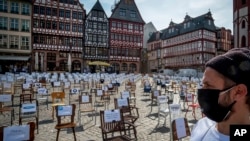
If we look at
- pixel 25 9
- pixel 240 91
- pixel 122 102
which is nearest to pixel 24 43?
pixel 25 9

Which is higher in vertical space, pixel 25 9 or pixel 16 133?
pixel 25 9

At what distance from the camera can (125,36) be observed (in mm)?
53875

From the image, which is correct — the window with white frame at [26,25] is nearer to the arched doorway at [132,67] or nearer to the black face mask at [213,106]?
the arched doorway at [132,67]

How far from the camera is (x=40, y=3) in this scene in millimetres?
43594

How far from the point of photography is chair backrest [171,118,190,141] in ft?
15.2

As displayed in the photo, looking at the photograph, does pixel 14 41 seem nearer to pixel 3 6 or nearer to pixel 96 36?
pixel 3 6

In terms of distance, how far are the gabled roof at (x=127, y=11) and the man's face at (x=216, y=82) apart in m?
51.7

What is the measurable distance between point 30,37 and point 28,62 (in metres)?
4.69

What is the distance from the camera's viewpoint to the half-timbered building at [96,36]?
159 ft

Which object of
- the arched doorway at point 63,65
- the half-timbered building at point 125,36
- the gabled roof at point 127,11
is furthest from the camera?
the gabled roof at point 127,11

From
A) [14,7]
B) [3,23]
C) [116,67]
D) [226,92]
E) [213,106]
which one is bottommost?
[213,106]

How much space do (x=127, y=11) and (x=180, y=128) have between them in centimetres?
5201

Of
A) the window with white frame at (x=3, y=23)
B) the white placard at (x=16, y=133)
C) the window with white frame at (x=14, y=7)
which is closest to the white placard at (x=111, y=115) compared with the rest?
the white placard at (x=16, y=133)

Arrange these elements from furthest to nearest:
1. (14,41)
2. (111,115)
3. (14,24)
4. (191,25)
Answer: (191,25)
(14,24)
(14,41)
(111,115)
